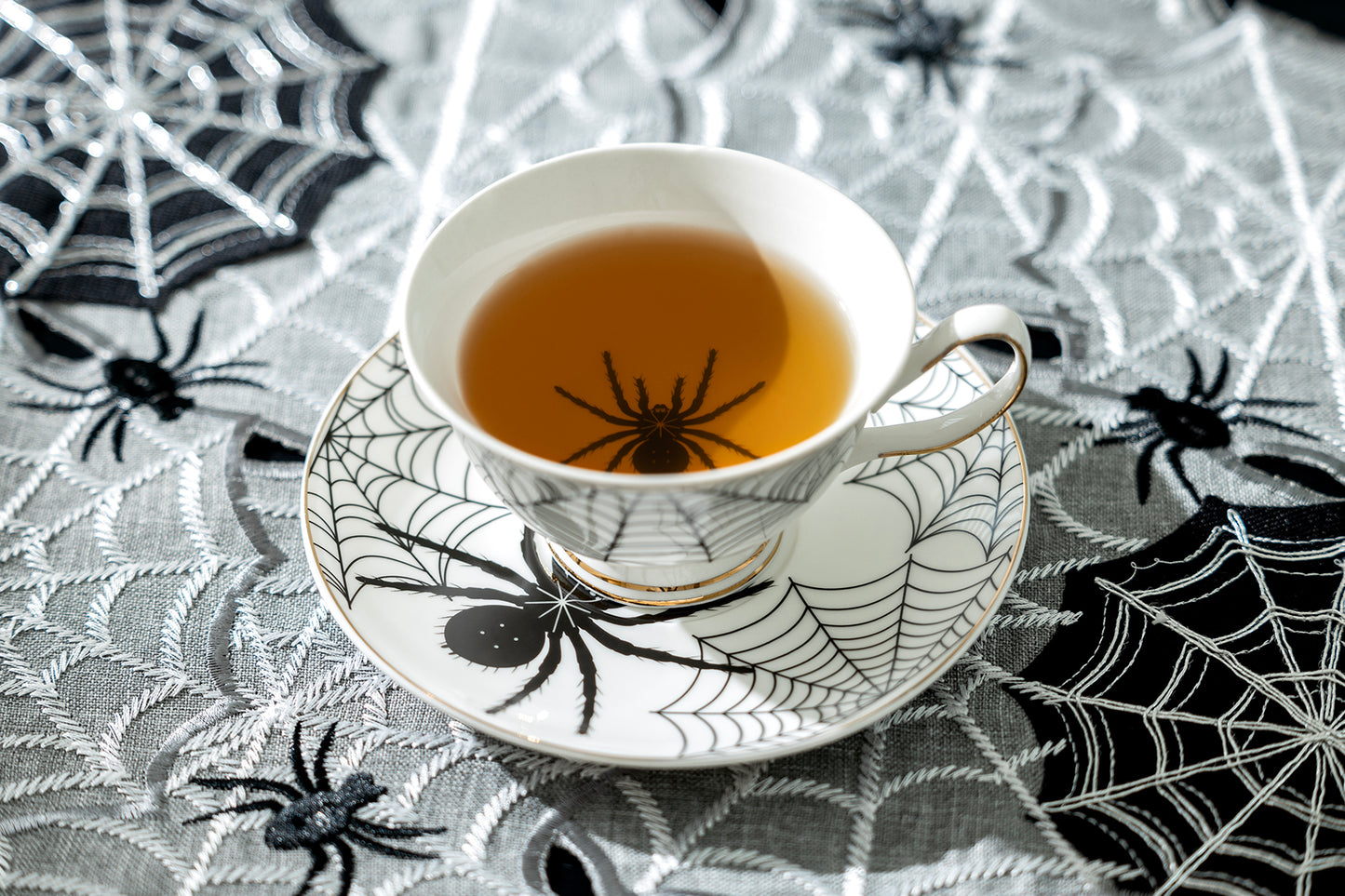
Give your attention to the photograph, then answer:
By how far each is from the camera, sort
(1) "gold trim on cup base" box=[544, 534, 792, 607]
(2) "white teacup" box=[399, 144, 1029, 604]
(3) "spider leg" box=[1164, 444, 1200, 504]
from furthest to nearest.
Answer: (3) "spider leg" box=[1164, 444, 1200, 504], (1) "gold trim on cup base" box=[544, 534, 792, 607], (2) "white teacup" box=[399, 144, 1029, 604]

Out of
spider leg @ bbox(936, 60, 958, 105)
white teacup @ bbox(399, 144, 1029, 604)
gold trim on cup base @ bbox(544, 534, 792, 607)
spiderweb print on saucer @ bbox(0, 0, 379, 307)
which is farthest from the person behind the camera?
spider leg @ bbox(936, 60, 958, 105)

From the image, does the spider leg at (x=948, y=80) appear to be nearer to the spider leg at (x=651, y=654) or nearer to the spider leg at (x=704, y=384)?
the spider leg at (x=704, y=384)

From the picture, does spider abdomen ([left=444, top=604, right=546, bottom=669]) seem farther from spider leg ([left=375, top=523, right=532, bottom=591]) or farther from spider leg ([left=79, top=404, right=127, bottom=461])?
spider leg ([left=79, top=404, right=127, bottom=461])

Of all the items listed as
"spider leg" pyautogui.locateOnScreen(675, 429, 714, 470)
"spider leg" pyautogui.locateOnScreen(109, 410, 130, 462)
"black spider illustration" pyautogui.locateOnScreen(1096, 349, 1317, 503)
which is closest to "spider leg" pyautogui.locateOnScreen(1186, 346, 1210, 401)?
"black spider illustration" pyautogui.locateOnScreen(1096, 349, 1317, 503)

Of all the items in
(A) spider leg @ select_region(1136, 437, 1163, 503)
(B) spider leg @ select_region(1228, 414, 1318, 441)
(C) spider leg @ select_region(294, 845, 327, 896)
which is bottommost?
(C) spider leg @ select_region(294, 845, 327, 896)

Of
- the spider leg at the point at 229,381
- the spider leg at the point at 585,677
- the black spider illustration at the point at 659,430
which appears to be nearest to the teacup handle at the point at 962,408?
the black spider illustration at the point at 659,430

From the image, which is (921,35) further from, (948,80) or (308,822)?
(308,822)

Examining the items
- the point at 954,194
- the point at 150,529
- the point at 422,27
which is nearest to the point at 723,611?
the point at 150,529

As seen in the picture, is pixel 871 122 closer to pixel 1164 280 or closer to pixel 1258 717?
pixel 1164 280
